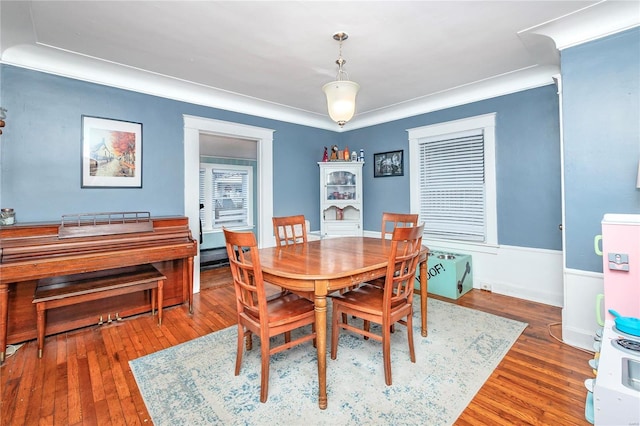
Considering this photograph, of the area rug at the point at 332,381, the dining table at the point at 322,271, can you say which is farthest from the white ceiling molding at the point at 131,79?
the area rug at the point at 332,381

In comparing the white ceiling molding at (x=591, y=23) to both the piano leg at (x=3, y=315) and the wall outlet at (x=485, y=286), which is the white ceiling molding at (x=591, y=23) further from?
the piano leg at (x=3, y=315)

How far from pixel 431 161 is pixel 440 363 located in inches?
112

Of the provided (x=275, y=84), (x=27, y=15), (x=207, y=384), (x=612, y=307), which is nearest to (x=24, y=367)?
(x=207, y=384)

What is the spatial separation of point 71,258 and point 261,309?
5.84ft

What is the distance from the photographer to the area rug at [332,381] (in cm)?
158

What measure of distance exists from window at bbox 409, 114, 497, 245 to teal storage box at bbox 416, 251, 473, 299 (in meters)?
0.42

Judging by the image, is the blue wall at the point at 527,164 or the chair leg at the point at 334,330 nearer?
the chair leg at the point at 334,330

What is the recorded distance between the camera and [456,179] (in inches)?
153

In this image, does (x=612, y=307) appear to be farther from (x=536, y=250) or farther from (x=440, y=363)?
(x=536, y=250)

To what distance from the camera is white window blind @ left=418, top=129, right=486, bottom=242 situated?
3.70 metres

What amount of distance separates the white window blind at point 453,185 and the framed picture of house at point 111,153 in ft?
12.1

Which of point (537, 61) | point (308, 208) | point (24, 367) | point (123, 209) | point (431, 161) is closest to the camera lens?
point (24, 367)

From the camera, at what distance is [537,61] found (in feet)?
9.38

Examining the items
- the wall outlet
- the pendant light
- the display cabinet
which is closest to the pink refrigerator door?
the wall outlet
